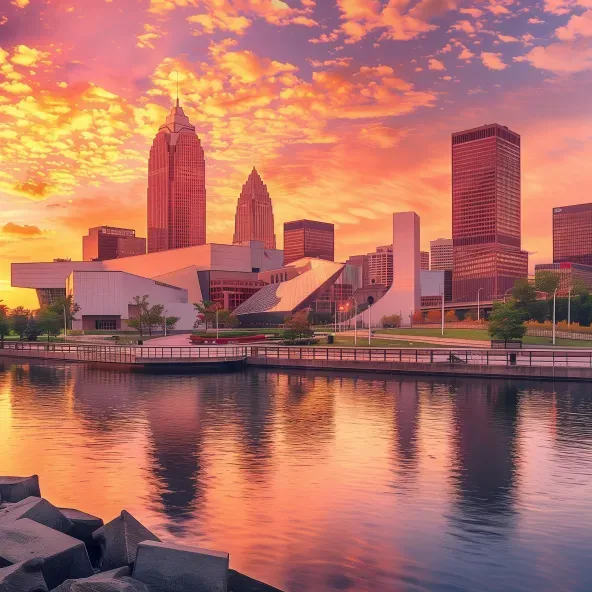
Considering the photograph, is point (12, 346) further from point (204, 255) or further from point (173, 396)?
point (204, 255)

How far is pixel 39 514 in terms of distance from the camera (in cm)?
1269

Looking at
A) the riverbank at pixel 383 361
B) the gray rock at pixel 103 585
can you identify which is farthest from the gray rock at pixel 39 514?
the riverbank at pixel 383 361

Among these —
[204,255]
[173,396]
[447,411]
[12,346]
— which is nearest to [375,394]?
[447,411]

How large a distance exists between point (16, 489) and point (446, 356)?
155 ft

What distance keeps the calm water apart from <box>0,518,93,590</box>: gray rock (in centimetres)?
378

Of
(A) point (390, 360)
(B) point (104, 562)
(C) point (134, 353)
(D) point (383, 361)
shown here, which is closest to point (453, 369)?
(D) point (383, 361)

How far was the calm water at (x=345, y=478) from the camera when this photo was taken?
45.0 ft

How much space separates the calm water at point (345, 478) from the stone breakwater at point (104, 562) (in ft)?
8.66

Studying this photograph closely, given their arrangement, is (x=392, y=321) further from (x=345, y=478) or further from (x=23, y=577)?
(x=23, y=577)

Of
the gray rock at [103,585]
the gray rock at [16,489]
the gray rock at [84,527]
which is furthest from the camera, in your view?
the gray rock at [16,489]

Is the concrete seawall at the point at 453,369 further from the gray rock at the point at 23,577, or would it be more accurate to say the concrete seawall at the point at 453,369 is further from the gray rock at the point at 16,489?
the gray rock at the point at 23,577

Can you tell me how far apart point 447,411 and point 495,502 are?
Result: 16.5 metres

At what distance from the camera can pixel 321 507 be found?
17.3 m

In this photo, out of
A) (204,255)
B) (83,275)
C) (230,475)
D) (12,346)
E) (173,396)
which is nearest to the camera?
(230,475)
